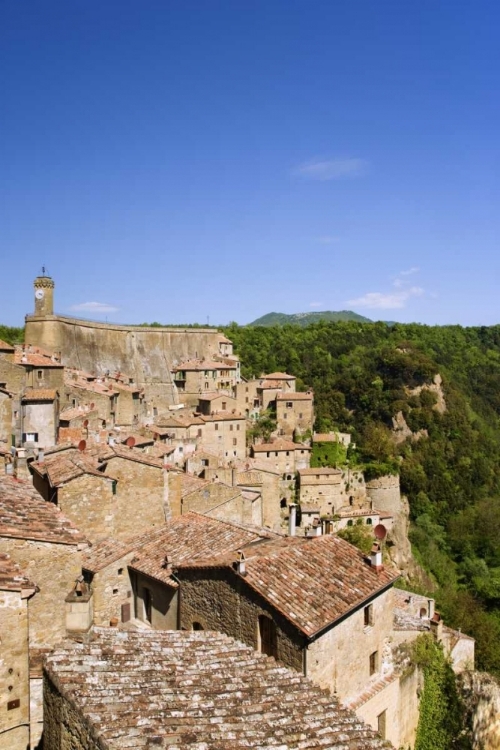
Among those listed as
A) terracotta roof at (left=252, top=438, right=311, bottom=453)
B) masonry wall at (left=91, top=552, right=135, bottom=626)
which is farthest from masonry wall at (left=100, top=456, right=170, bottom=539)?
terracotta roof at (left=252, top=438, right=311, bottom=453)

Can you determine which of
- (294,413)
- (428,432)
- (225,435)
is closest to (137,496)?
(225,435)

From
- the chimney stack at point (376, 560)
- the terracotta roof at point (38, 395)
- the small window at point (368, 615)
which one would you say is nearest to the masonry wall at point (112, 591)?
the small window at point (368, 615)

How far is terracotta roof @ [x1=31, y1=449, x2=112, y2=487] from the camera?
1433 centimetres

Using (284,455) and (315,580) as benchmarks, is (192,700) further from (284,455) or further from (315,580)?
(284,455)

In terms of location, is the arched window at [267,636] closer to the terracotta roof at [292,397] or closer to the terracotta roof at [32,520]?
the terracotta roof at [32,520]

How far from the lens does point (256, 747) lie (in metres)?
6.55

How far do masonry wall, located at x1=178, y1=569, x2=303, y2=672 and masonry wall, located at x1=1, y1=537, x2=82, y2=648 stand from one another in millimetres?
2652

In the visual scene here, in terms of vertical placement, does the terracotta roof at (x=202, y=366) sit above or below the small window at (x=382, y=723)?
above

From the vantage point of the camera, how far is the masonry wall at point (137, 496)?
1553 cm

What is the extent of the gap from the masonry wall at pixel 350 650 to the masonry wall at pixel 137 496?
6.15m

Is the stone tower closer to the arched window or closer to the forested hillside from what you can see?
the forested hillside

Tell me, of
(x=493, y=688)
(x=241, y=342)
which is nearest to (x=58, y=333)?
(x=241, y=342)

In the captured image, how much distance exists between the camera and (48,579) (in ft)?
35.9

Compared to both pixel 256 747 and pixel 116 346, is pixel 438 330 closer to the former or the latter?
pixel 116 346
